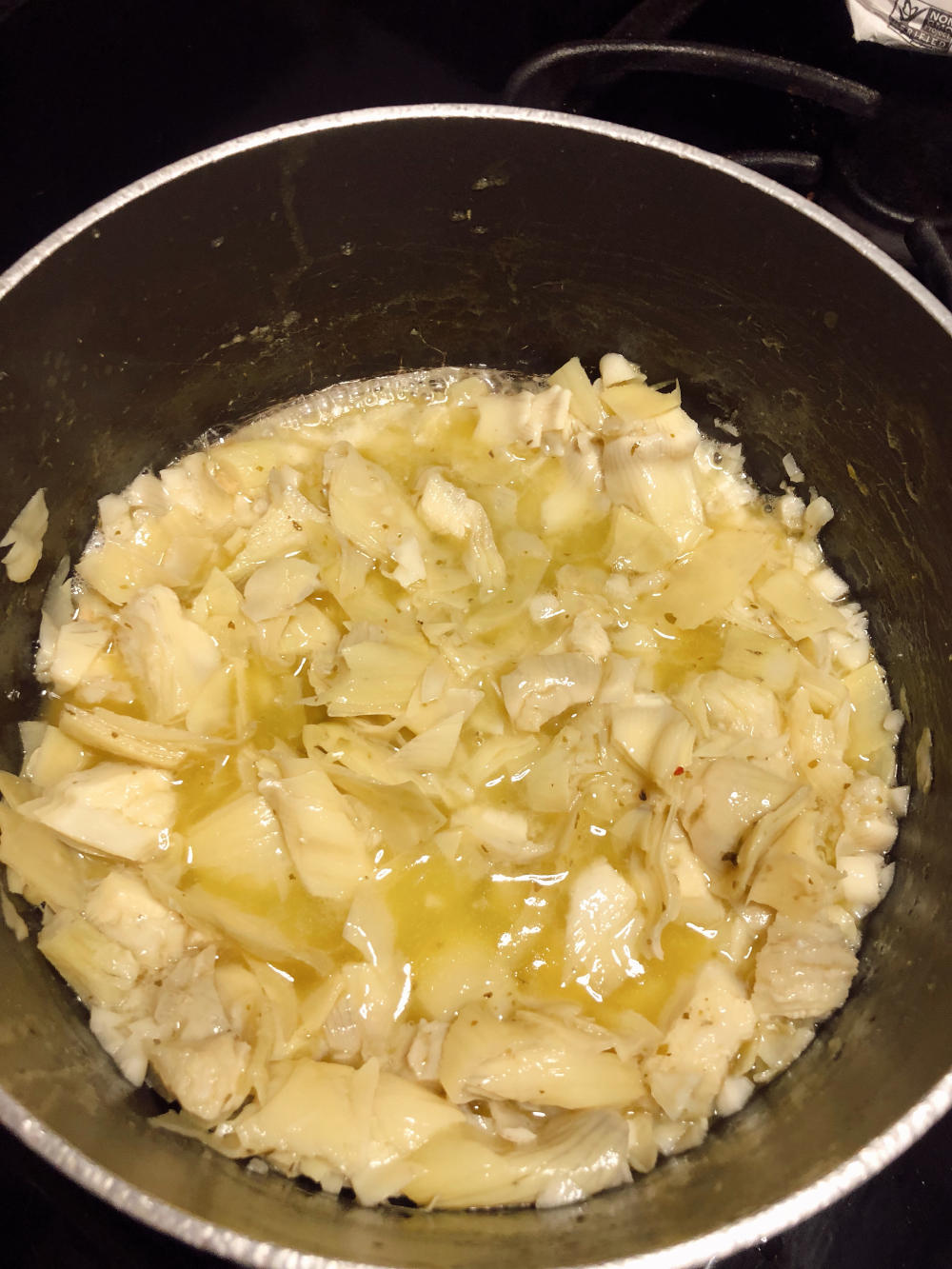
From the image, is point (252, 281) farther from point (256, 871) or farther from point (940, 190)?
point (940, 190)

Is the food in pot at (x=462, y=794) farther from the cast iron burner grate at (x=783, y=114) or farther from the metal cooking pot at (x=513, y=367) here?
the cast iron burner grate at (x=783, y=114)

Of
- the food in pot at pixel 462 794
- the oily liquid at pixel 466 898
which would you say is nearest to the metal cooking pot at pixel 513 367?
the food in pot at pixel 462 794

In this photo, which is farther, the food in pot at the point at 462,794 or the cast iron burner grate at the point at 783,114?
the cast iron burner grate at the point at 783,114

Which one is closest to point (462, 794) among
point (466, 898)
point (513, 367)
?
point (466, 898)

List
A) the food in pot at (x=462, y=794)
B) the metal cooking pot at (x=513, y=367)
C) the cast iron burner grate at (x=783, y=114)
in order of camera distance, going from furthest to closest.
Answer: the cast iron burner grate at (x=783, y=114)
the food in pot at (x=462, y=794)
the metal cooking pot at (x=513, y=367)

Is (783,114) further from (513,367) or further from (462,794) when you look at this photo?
(462,794)

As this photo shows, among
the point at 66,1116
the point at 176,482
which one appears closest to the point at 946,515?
the point at 176,482
